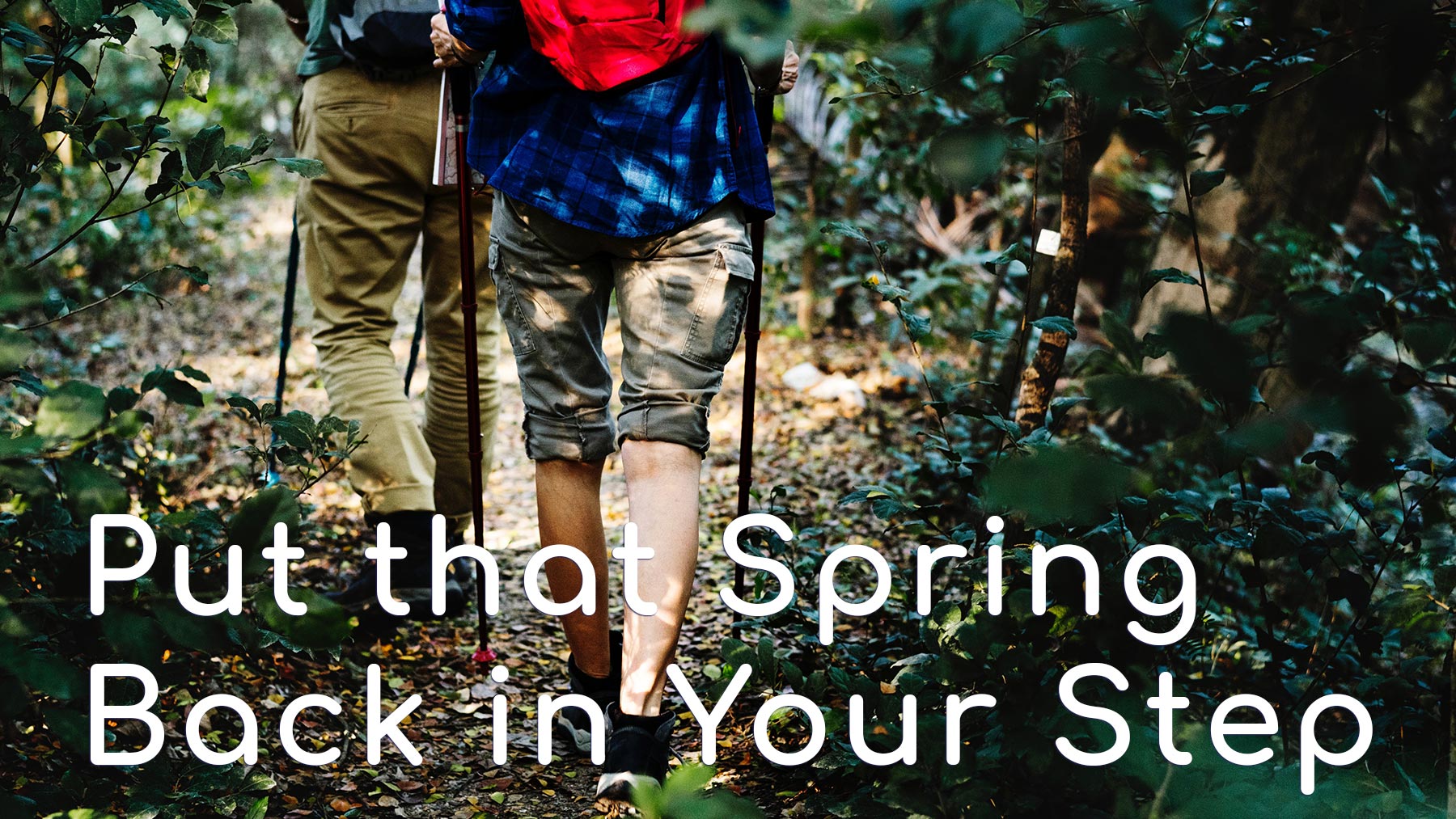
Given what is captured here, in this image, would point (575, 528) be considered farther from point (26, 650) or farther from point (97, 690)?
point (26, 650)

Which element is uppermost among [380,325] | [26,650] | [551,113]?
[551,113]

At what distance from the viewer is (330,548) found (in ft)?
13.3

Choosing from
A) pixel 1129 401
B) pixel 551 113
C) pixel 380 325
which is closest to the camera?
pixel 1129 401

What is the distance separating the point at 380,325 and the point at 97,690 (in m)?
1.75

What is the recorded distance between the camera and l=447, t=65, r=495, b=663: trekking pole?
2869mm

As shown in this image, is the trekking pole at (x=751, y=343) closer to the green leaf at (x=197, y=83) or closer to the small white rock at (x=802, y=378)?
the green leaf at (x=197, y=83)

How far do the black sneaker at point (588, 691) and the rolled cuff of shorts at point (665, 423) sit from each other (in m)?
0.63

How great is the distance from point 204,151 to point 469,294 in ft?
2.71

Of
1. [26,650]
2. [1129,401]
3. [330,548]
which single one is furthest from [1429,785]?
[330,548]

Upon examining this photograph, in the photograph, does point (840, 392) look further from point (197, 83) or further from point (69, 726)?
point (69, 726)

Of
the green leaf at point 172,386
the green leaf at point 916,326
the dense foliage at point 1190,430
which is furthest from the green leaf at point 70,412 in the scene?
the green leaf at point 916,326

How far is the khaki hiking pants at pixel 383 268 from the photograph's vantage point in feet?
10.9

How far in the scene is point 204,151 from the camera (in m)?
2.28

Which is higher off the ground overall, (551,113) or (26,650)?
(551,113)
